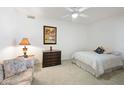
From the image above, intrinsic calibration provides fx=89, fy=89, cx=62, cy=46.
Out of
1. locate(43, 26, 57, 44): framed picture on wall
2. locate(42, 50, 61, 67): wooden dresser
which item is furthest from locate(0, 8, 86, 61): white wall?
locate(42, 50, 61, 67): wooden dresser

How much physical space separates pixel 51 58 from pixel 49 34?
1225 mm

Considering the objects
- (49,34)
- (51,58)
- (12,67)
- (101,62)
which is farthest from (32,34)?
(101,62)

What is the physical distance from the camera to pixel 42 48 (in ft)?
14.1

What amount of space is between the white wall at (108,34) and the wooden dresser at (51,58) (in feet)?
8.00

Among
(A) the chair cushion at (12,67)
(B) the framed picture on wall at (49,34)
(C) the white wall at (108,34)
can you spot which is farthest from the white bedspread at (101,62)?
(A) the chair cushion at (12,67)

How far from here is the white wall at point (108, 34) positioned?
3.79 m

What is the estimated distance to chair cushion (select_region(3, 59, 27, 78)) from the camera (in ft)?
6.31

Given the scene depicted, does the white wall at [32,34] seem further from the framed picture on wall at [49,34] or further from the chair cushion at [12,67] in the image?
the chair cushion at [12,67]

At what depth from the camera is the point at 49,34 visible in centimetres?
438

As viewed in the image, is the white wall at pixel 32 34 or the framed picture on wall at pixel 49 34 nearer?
the white wall at pixel 32 34

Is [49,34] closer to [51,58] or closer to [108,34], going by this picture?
[51,58]

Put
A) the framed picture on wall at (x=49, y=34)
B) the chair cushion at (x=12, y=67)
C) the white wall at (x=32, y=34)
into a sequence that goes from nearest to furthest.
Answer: the chair cushion at (x=12, y=67), the white wall at (x=32, y=34), the framed picture on wall at (x=49, y=34)

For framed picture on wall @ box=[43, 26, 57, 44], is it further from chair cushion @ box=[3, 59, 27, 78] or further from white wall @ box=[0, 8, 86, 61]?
chair cushion @ box=[3, 59, 27, 78]

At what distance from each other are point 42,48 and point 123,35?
3.58 meters
